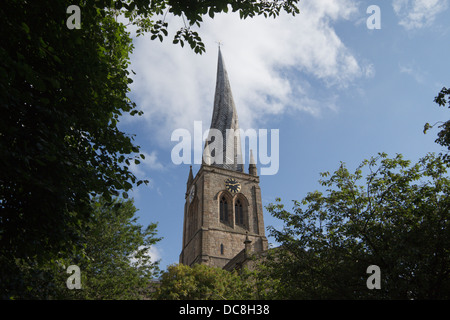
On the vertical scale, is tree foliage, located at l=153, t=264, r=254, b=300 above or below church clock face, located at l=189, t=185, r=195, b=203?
below

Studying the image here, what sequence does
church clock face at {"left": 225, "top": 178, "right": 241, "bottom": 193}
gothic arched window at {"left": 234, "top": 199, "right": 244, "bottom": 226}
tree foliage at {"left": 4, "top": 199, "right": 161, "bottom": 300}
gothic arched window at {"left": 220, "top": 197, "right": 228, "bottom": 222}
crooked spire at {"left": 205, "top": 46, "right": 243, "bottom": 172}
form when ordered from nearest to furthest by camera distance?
1. tree foliage at {"left": 4, "top": 199, "right": 161, "bottom": 300}
2. gothic arched window at {"left": 220, "top": 197, "right": 228, "bottom": 222}
3. gothic arched window at {"left": 234, "top": 199, "right": 244, "bottom": 226}
4. church clock face at {"left": 225, "top": 178, "right": 241, "bottom": 193}
5. crooked spire at {"left": 205, "top": 46, "right": 243, "bottom": 172}

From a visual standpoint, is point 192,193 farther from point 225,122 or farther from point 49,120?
point 49,120

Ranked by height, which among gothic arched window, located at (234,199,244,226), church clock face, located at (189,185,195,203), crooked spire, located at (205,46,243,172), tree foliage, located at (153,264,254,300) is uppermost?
crooked spire, located at (205,46,243,172)

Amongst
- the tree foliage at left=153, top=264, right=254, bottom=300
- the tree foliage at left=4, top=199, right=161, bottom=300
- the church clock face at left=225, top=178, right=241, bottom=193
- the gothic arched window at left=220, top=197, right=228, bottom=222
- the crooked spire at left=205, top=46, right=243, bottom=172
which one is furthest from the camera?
the crooked spire at left=205, top=46, right=243, bottom=172

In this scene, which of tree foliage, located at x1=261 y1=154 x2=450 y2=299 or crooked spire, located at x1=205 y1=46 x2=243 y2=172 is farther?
crooked spire, located at x1=205 y1=46 x2=243 y2=172

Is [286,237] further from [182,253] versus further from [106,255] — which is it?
[182,253]

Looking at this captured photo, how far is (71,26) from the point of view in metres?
6.57

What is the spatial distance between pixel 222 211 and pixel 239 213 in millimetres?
2436

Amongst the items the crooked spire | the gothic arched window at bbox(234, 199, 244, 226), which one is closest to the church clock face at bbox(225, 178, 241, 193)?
the gothic arched window at bbox(234, 199, 244, 226)

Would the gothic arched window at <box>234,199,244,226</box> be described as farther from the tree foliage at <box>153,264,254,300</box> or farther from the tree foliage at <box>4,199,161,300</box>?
the tree foliage at <box>4,199,161,300</box>

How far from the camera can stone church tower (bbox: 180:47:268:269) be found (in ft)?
132

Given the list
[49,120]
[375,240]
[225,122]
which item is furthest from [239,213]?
[49,120]
